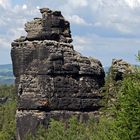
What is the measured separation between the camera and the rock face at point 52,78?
212 feet

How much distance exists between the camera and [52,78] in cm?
6475

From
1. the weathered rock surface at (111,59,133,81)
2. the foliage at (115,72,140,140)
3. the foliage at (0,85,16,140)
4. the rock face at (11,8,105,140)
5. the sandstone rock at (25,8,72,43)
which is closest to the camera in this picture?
the foliage at (115,72,140,140)

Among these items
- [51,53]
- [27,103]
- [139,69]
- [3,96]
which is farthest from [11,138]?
[3,96]

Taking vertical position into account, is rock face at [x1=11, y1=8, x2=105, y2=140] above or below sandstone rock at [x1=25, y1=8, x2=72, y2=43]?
below

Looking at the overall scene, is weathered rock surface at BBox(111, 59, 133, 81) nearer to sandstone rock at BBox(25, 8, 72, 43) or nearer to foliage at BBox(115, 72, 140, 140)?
sandstone rock at BBox(25, 8, 72, 43)

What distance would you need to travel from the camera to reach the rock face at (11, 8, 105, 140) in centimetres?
6456

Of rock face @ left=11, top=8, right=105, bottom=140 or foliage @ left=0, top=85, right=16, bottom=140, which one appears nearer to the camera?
rock face @ left=11, top=8, right=105, bottom=140

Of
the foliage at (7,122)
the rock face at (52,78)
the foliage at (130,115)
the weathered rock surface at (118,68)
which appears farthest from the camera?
the foliage at (7,122)

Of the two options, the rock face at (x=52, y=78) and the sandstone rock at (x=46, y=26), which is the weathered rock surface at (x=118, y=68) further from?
the sandstone rock at (x=46, y=26)

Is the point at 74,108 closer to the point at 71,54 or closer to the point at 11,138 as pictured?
the point at 71,54

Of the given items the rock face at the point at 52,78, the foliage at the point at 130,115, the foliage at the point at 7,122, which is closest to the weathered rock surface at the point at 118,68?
the rock face at the point at 52,78

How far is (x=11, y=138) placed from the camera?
247 ft

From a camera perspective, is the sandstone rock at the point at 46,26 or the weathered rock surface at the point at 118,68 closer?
the weathered rock surface at the point at 118,68

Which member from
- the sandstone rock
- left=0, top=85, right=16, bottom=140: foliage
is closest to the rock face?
the sandstone rock
